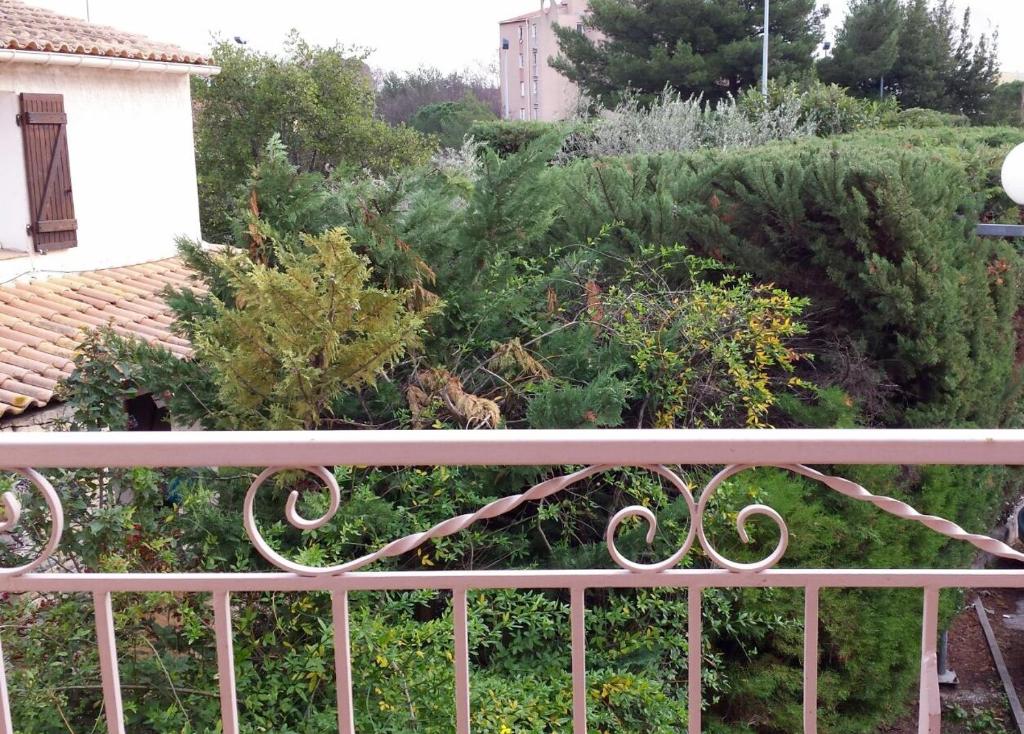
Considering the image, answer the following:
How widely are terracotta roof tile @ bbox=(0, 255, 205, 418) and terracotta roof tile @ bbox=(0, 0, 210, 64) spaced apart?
0.90ft

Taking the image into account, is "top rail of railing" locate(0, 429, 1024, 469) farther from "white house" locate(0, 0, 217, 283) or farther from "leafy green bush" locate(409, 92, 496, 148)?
"leafy green bush" locate(409, 92, 496, 148)

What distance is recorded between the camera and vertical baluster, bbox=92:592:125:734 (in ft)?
4.86

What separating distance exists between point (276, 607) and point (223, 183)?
1869cm

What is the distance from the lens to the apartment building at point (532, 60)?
46062mm

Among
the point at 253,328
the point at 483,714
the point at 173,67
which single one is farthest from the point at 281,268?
the point at 173,67

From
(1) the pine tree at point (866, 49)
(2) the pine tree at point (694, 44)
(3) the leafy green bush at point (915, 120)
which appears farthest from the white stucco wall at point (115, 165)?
(1) the pine tree at point (866, 49)

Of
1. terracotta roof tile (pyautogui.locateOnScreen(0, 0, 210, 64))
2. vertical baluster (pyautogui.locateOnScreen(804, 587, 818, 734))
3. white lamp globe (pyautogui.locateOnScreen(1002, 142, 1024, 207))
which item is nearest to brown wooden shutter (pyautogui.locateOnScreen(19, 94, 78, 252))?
terracotta roof tile (pyautogui.locateOnScreen(0, 0, 210, 64))

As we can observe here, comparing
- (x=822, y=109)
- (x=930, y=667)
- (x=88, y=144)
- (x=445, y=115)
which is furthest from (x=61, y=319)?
(x=445, y=115)

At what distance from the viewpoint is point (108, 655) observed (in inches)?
58.8

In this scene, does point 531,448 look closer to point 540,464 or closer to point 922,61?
point 540,464

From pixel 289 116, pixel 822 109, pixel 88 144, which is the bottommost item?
pixel 88 144

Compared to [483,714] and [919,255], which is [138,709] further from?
[919,255]

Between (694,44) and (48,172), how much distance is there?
21.9 meters

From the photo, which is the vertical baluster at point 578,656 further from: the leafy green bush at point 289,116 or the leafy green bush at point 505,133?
the leafy green bush at point 289,116
